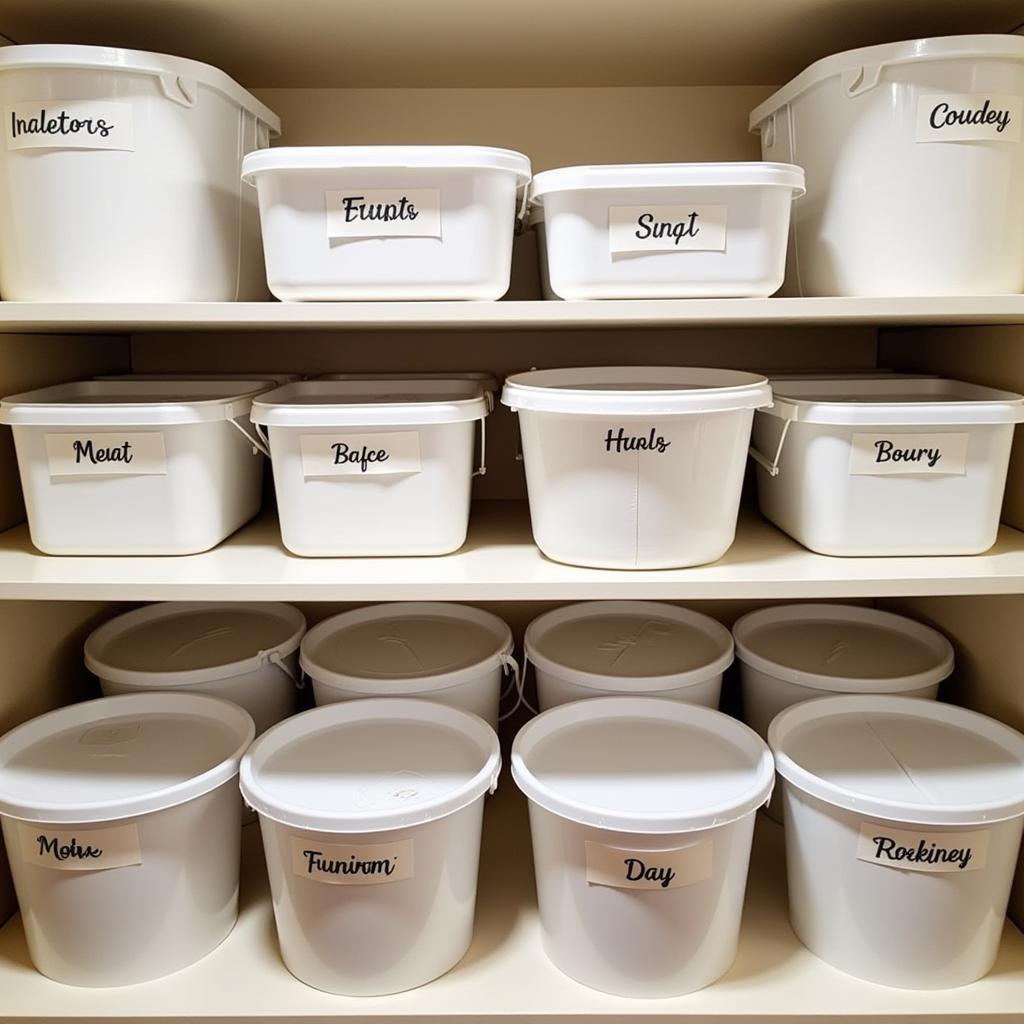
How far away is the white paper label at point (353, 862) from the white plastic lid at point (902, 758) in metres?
0.51

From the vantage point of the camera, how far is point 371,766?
114 cm

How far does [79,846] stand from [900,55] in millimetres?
1378

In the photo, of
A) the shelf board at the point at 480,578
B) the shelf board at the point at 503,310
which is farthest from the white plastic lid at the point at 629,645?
the shelf board at the point at 503,310

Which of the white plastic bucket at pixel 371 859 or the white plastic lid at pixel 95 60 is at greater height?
the white plastic lid at pixel 95 60

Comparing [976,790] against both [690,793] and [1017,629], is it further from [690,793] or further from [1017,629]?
[690,793]

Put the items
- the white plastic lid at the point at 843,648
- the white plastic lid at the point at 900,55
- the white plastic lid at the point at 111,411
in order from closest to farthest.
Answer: the white plastic lid at the point at 900,55
the white plastic lid at the point at 111,411
the white plastic lid at the point at 843,648

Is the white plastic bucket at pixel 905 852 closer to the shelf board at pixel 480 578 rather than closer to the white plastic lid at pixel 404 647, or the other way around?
the shelf board at pixel 480 578

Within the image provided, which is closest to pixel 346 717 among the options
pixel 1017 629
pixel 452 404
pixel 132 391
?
pixel 452 404

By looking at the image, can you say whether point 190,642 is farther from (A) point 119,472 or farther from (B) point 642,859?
(B) point 642,859

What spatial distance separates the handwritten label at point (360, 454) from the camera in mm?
1059

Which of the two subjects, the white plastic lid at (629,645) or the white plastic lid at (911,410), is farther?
the white plastic lid at (629,645)

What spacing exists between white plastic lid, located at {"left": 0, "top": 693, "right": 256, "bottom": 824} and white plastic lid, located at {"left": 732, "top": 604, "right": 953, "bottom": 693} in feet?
2.75

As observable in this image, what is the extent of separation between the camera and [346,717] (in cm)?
124

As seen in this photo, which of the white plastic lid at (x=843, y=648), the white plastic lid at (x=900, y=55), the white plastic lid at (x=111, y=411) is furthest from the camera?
the white plastic lid at (x=843, y=648)
